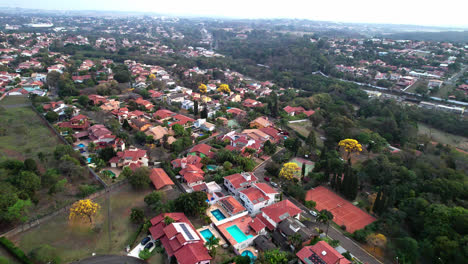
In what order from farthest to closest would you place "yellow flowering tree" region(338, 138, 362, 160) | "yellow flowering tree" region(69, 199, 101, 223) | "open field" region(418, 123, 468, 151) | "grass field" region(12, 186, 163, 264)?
"open field" region(418, 123, 468, 151) < "yellow flowering tree" region(338, 138, 362, 160) < "yellow flowering tree" region(69, 199, 101, 223) < "grass field" region(12, 186, 163, 264)

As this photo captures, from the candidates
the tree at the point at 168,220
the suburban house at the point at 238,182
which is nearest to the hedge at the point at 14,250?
the tree at the point at 168,220

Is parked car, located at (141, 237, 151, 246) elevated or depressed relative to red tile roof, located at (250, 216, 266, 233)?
depressed

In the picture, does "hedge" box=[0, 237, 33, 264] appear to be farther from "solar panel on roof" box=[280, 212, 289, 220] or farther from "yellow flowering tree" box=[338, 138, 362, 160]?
"yellow flowering tree" box=[338, 138, 362, 160]

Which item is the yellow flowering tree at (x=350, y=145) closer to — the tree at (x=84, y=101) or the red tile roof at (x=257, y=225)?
the red tile roof at (x=257, y=225)

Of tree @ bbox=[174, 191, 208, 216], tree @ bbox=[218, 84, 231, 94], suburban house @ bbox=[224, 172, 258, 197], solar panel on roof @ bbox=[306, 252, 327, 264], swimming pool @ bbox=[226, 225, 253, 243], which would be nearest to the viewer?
solar panel on roof @ bbox=[306, 252, 327, 264]

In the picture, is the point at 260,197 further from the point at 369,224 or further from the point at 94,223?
the point at 94,223

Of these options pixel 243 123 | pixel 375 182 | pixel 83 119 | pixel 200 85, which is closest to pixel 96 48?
pixel 200 85

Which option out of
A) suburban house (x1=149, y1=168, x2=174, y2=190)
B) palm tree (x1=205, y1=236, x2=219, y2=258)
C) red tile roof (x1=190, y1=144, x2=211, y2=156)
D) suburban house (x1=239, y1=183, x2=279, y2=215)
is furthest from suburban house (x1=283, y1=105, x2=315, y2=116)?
palm tree (x1=205, y1=236, x2=219, y2=258)

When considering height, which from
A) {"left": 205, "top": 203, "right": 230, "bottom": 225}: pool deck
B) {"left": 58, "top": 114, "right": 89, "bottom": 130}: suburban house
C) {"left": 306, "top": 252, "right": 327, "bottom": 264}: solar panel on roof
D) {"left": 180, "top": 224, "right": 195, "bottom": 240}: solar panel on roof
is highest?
{"left": 58, "top": 114, "right": 89, "bottom": 130}: suburban house
